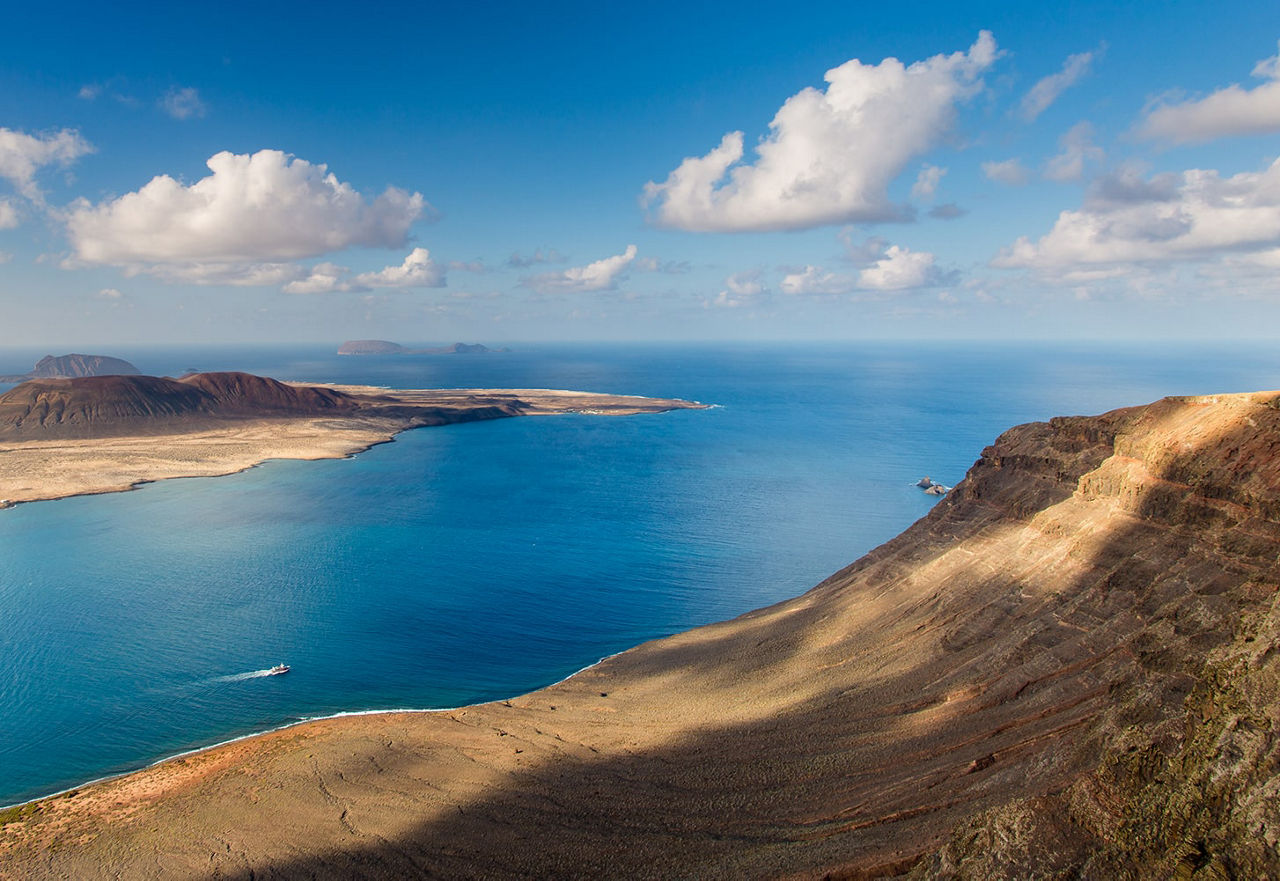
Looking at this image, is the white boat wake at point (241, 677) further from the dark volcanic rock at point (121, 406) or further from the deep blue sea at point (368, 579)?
the dark volcanic rock at point (121, 406)

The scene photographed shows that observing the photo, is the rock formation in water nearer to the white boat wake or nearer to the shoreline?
the white boat wake

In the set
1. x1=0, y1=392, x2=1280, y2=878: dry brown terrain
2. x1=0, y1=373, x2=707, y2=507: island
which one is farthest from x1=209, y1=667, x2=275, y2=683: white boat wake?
x1=0, y1=373, x2=707, y2=507: island

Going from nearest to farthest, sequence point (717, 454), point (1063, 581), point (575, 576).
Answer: point (1063, 581)
point (575, 576)
point (717, 454)

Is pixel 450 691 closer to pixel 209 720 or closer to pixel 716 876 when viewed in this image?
pixel 209 720

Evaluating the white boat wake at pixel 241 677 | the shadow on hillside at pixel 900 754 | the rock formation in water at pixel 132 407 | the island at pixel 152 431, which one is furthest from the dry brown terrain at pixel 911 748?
the rock formation in water at pixel 132 407

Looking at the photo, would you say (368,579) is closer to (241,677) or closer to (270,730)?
(241,677)

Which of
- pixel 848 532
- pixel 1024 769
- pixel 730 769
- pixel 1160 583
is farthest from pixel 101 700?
pixel 848 532
